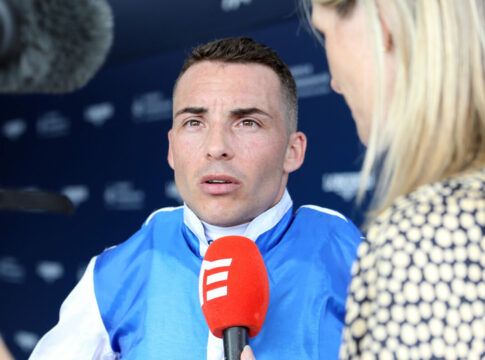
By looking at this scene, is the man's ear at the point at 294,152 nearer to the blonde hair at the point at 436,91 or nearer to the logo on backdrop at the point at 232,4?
the blonde hair at the point at 436,91

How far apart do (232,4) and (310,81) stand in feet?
1.44

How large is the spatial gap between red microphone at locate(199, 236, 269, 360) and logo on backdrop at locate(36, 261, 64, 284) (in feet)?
6.58

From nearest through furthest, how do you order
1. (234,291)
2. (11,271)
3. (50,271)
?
(234,291), (50,271), (11,271)

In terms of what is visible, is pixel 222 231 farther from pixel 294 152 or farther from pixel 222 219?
pixel 294 152

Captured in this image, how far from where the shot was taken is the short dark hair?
1.18 m

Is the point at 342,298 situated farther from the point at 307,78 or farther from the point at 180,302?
the point at 307,78

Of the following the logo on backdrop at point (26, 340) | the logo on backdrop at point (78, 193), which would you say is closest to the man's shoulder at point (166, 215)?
the logo on backdrop at point (78, 193)

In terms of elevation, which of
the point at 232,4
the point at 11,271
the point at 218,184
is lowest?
the point at 11,271

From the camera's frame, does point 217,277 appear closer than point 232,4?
Yes

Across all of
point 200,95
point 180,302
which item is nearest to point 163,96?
point 200,95

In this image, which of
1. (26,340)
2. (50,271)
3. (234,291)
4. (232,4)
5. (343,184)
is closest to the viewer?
(234,291)

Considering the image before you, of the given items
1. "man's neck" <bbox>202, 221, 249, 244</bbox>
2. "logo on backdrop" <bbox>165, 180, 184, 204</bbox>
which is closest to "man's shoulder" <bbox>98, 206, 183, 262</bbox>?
"man's neck" <bbox>202, 221, 249, 244</bbox>

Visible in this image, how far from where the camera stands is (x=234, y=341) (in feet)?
2.62

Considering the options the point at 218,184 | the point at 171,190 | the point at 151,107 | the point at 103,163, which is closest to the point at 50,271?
the point at 103,163
